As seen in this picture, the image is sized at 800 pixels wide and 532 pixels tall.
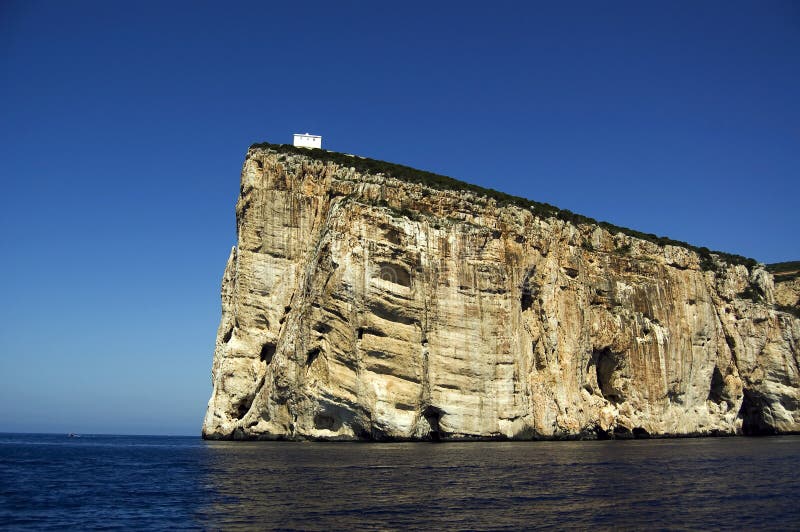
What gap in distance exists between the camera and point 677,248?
7231 centimetres

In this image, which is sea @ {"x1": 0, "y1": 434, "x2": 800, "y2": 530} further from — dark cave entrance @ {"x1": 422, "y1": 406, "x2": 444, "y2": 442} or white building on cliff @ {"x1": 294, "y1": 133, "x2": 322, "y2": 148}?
white building on cliff @ {"x1": 294, "y1": 133, "x2": 322, "y2": 148}

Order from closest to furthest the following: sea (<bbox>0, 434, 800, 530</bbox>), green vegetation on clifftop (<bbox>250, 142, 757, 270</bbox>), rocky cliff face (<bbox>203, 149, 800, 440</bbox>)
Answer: sea (<bbox>0, 434, 800, 530</bbox>) → rocky cliff face (<bbox>203, 149, 800, 440</bbox>) → green vegetation on clifftop (<bbox>250, 142, 757, 270</bbox>)

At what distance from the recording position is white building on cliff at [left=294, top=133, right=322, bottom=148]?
220 ft

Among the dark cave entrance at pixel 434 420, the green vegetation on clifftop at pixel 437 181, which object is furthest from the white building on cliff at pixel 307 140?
the dark cave entrance at pixel 434 420

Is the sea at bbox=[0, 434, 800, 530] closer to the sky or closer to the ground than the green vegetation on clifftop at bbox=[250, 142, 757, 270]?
closer to the ground

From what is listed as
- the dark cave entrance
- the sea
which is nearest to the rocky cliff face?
the dark cave entrance

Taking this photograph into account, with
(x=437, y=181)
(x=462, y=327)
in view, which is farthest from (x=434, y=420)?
(x=437, y=181)

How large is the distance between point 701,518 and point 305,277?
4175 centimetres

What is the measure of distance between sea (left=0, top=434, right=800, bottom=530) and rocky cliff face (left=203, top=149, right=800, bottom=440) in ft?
40.2

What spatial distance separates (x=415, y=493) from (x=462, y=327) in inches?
1231

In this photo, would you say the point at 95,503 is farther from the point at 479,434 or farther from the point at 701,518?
the point at 479,434

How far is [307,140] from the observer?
67312mm

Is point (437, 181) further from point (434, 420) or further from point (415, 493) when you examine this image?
point (415, 493)

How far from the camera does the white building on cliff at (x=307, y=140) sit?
220ft
